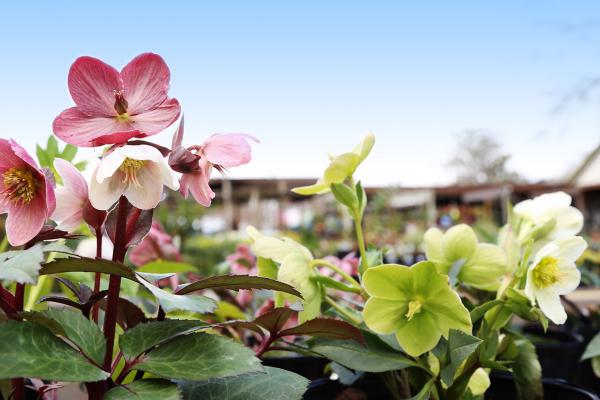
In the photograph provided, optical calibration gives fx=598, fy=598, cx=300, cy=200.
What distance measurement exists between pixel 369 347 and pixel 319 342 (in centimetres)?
4

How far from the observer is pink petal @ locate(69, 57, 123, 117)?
0.34 meters

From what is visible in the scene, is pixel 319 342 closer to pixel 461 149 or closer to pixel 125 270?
pixel 125 270

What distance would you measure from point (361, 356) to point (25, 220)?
25cm

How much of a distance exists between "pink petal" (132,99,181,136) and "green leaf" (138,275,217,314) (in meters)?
0.09

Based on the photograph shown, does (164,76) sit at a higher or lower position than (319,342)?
higher

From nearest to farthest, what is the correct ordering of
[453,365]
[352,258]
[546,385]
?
[453,365], [546,385], [352,258]

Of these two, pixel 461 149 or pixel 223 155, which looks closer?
pixel 223 155

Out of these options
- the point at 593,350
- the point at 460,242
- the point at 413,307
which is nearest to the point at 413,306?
the point at 413,307

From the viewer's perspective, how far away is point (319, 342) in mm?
479

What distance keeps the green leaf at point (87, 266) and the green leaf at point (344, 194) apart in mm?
225

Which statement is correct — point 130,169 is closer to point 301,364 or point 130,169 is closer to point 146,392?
point 146,392

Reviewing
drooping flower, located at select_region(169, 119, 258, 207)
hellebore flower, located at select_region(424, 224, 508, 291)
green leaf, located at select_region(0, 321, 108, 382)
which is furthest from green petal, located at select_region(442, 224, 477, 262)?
green leaf, located at select_region(0, 321, 108, 382)

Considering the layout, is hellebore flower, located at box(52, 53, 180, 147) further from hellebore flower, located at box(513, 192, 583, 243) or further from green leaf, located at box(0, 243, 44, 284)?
hellebore flower, located at box(513, 192, 583, 243)

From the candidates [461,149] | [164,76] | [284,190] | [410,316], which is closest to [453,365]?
[410,316]
